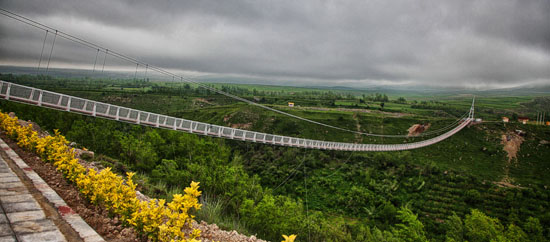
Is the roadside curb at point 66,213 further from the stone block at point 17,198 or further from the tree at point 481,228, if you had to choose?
the tree at point 481,228

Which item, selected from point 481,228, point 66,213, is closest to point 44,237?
point 66,213

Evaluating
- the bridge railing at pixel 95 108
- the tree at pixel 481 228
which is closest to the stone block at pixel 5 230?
the bridge railing at pixel 95 108

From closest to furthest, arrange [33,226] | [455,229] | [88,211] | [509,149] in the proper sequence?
1. [33,226]
2. [88,211]
3. [455,229]
4. [509,149]

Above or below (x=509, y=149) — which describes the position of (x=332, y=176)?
below

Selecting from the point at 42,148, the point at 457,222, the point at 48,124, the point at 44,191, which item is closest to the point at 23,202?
the point at 44,191

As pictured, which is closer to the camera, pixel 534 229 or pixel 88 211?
pixel 88 211

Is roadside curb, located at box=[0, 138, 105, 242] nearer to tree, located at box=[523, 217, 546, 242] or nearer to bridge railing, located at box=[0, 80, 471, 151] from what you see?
bridge railing, located at box=[0, 80, 471, 151]

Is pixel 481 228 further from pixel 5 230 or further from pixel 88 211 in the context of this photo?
pixel 5 230

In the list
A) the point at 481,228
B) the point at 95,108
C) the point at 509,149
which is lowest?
the point at 481,228

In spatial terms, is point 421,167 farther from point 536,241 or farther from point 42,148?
point 42,148

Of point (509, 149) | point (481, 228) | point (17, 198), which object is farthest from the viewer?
point (509, 149)
